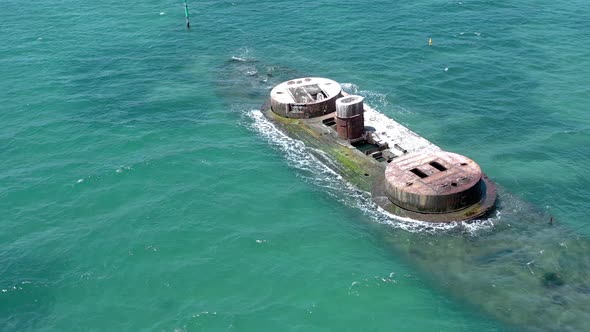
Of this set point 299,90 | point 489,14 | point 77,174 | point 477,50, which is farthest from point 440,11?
point 77,174

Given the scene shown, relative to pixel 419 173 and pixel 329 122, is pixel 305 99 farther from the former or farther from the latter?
pixel 419 173

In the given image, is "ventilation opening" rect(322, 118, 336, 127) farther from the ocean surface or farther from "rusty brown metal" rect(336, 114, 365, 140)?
the ocean surface

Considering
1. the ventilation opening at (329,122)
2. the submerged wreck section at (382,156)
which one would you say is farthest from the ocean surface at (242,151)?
the ventilation opening at (329,122)

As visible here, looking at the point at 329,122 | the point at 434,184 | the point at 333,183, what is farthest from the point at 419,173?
the point at 329,122

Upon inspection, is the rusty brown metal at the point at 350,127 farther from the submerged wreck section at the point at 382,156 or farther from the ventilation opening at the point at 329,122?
the ventilation opening at the point at 329,122

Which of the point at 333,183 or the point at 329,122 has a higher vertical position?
the point at 329,122

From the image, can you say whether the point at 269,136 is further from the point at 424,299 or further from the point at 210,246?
the point at 424,299
